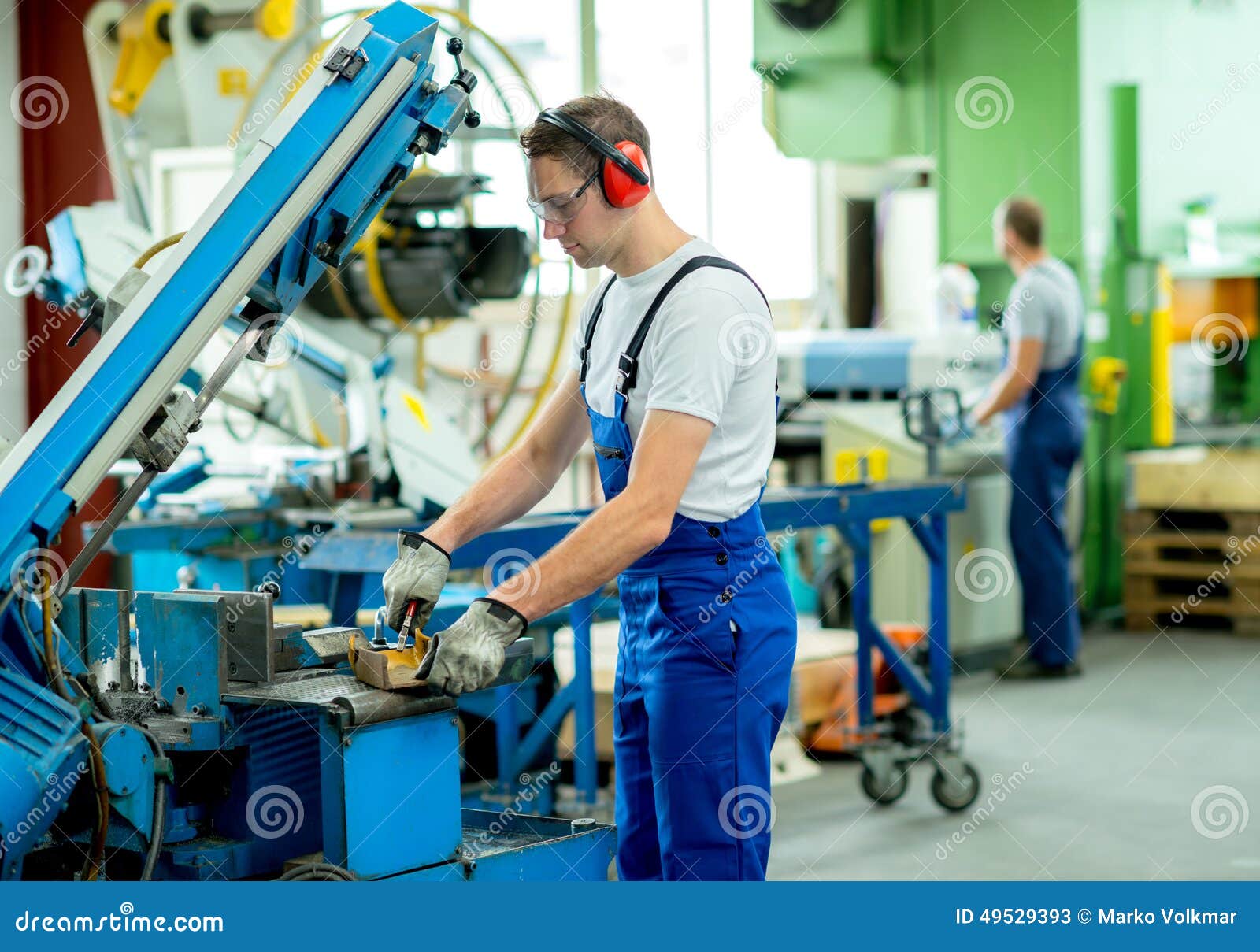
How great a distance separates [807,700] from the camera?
4.65 m

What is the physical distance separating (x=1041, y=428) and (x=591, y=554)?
4333 mm

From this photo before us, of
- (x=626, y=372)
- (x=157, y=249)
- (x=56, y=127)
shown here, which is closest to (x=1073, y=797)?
(x=626, y=372)

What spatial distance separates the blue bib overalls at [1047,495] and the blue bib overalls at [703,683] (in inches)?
159

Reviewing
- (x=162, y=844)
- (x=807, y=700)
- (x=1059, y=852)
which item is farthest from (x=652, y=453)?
(x=807, y=700)

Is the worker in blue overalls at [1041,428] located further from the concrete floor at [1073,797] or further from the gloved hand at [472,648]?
the gloved hand at [472,648]

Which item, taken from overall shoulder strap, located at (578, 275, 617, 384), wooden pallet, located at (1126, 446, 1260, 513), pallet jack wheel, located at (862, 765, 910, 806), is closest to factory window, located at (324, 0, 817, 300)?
wooden pallet, located at (1126, 446, 1260, 513)

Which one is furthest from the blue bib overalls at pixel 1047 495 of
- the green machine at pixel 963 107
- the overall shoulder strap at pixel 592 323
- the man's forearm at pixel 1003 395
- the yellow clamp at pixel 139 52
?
the overall shoulder strap at pixel 592 323

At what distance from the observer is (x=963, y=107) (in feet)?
21.0

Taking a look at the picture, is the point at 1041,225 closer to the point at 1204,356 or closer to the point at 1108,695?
the point at 1108,695

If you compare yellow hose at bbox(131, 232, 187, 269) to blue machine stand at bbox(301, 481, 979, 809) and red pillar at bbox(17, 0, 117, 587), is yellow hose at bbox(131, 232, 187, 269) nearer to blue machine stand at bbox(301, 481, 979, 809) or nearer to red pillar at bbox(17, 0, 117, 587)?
blue machine stand at bbox(301, 481, 979, 809)

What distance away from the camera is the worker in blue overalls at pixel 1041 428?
5.64m

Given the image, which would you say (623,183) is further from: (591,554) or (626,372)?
(591,554)

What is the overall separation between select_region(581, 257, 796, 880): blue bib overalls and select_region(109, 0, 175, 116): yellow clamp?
12.4 feet

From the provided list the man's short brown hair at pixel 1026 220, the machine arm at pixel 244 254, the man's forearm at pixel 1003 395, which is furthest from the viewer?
the man's short brown hair at pixel 1026 220
